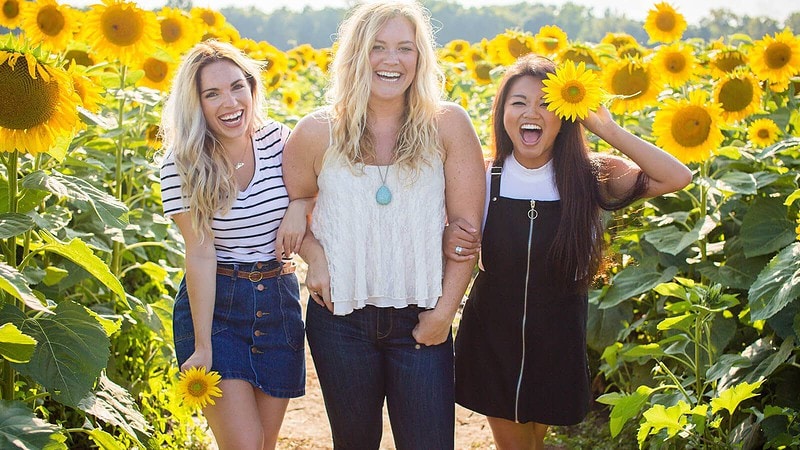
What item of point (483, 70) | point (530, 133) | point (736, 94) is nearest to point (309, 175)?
point (530, 133)

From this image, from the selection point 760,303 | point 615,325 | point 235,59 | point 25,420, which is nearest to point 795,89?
point 615,325

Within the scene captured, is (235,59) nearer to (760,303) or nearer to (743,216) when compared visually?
(760,303)

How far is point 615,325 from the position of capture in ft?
13.3

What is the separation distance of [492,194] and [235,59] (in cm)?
88

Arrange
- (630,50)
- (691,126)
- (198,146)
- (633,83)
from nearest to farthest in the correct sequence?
1. (198,146)
2. (691,126)
3. (633,83)
4. (630,50)

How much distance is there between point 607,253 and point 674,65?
1.63 meters

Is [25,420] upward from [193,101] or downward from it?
downward

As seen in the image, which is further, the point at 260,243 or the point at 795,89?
the point at 795,89

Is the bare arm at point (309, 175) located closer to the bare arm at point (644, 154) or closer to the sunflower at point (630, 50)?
the bare arm at point (644, 154)

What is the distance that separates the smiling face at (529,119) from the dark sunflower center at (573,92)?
9 centimetres

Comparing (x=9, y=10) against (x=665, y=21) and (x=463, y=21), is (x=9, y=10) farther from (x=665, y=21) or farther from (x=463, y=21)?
(x=463, y=21)

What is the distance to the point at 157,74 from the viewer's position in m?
4.95

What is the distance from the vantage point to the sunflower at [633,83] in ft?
14.3

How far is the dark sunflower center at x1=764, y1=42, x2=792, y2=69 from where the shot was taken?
4461 millimetres
